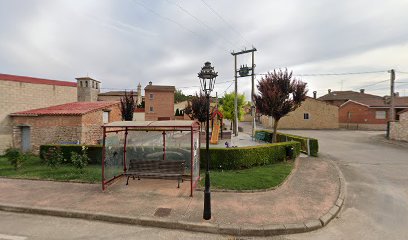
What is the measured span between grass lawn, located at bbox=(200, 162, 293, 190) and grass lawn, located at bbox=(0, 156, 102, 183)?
4.85 metres

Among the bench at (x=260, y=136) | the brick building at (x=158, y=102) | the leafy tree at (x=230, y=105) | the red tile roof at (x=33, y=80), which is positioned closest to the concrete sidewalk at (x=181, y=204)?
the red tile roof at (x=33, y=80)

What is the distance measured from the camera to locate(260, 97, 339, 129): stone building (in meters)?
36.6

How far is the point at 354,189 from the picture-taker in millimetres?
8141

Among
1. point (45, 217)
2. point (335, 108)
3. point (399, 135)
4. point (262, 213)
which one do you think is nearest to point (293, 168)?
point (262, 213)

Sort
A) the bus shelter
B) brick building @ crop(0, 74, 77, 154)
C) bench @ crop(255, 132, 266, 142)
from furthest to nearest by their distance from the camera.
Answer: bench @ crop(255, 132, 266, 142) < brick building @ crop(0, 74, 77, 154) < the bus shelter

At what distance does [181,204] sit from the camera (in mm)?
6453

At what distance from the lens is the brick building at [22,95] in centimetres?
1425

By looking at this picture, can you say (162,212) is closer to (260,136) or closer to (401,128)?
(260,136)

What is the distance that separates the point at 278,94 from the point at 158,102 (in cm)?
2883

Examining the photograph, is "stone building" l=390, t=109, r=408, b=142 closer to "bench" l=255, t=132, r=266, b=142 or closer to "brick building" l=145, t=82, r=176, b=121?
"bench" l=255, t=132, r=266, b=142

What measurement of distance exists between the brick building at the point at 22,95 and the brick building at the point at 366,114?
140 feet

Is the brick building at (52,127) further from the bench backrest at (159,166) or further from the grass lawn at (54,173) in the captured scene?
the bench backrest at (159,166)

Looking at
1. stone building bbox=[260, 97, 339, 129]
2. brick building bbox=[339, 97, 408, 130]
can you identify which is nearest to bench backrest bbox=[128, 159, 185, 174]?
stone building bbox=[260, 97, 339, 129]

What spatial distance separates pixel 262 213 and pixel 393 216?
3752 mm
